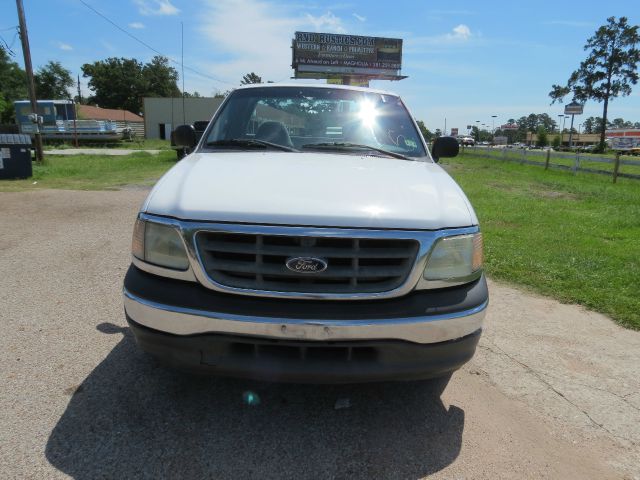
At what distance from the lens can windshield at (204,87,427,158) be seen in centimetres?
366

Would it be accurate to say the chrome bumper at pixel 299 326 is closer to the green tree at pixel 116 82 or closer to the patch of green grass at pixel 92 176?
the patch of green grass at pixel 92 176

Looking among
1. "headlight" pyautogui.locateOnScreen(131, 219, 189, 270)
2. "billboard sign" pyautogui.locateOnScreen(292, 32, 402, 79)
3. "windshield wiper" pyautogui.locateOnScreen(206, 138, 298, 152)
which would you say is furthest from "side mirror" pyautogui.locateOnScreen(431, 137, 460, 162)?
"billboard sign" pyautogui.locateOnScreen(292, 32, 402, 79)

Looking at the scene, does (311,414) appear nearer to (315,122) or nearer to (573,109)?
(315,122)

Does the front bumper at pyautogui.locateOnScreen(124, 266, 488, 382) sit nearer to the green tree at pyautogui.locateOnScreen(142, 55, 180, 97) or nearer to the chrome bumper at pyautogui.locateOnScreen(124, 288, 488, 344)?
the chrome bumper at pyautogui.locateOnScreen(124, 288, 488, 344)

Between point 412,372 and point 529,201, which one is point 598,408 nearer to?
point 412,372

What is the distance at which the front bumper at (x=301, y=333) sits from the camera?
2287mm

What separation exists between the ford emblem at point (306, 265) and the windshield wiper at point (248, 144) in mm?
1381

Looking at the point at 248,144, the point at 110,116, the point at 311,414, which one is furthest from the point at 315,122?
the point at 110,116

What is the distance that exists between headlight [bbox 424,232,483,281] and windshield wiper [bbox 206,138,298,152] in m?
1.47

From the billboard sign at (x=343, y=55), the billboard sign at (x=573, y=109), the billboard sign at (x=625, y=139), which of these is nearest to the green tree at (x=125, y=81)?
the billboard sign at (x=343, y=55)

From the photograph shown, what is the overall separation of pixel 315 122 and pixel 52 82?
3454 inches

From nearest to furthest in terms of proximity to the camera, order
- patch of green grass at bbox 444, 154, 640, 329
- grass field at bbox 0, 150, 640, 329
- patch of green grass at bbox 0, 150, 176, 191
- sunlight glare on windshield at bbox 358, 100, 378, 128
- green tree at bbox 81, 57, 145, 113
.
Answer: sunlight glare on windshield at bbox 358, 100, 378, 128
patch of green grass at bbox 444, 154, 640, 329
grass field at bbox 0, 150, 640, 329
patch of green grass at bbox 0, 150, 176, 191
green tree at bbox 81, 57, 145, 113

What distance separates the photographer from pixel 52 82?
254 feet

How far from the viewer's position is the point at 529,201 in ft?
36.1
